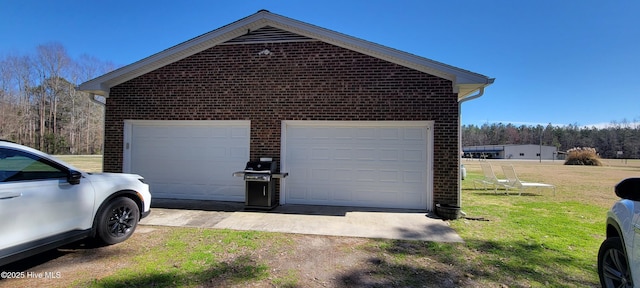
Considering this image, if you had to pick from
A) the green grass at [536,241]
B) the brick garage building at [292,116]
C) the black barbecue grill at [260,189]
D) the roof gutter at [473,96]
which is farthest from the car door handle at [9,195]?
the roof gutter at [473,96]

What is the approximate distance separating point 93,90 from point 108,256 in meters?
5.99

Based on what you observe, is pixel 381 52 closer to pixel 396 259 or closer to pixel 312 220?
pixel 312 220

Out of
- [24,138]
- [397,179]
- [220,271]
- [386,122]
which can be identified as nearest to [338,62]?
[386,122]

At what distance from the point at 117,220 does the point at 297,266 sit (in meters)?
2.84

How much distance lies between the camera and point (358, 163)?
784 centimetres

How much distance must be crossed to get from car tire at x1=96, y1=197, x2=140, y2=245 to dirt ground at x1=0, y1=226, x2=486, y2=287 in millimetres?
131

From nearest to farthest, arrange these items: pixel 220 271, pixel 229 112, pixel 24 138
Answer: pixel 220 271, pixel 229 112, pixel 24 138

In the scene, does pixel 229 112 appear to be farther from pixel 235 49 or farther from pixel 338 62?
pixel 338 62

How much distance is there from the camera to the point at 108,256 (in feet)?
13.9

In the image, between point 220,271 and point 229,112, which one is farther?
point 229,112

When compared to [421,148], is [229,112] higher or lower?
higher

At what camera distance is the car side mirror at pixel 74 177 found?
12.9 feet

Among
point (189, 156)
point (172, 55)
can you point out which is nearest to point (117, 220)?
point (189, 156)

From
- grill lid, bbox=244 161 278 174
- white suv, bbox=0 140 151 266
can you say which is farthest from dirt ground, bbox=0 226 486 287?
grill lid, bbox=244 161 278 174
